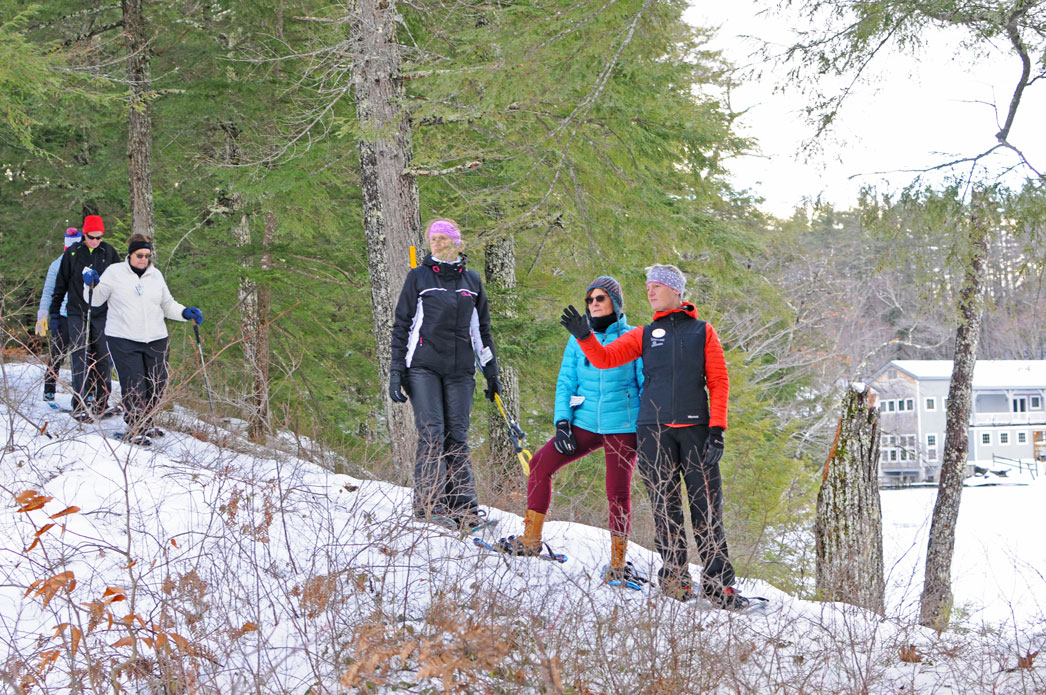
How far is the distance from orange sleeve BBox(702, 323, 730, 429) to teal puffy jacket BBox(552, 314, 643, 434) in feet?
1.64

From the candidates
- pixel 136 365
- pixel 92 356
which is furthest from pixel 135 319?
pixel 92 356

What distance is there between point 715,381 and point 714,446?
14.7 inches

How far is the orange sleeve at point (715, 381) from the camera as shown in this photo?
15.8ft

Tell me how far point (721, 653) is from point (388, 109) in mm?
5968

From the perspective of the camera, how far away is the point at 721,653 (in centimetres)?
384

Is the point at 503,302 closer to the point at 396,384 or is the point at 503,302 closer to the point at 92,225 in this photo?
the point at 92,225

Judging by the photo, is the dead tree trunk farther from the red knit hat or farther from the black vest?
the black vest

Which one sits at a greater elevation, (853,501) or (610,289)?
(610,289)

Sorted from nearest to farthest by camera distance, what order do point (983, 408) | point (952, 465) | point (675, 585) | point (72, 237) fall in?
point (675, 585)
point (72, 237)
point (952, 465)
point (983, 408)

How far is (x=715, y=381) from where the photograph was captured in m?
4.89

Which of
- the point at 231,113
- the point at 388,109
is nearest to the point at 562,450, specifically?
the point at 388,109

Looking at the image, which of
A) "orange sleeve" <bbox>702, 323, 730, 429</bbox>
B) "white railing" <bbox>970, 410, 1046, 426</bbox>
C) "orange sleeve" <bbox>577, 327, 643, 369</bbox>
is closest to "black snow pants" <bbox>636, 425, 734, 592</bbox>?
"orange sleeve" <bbox>702, 323, 730, 429</bbox>

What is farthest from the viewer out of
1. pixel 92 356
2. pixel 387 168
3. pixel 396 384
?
pixel 387 168

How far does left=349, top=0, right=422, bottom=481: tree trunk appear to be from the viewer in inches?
317
